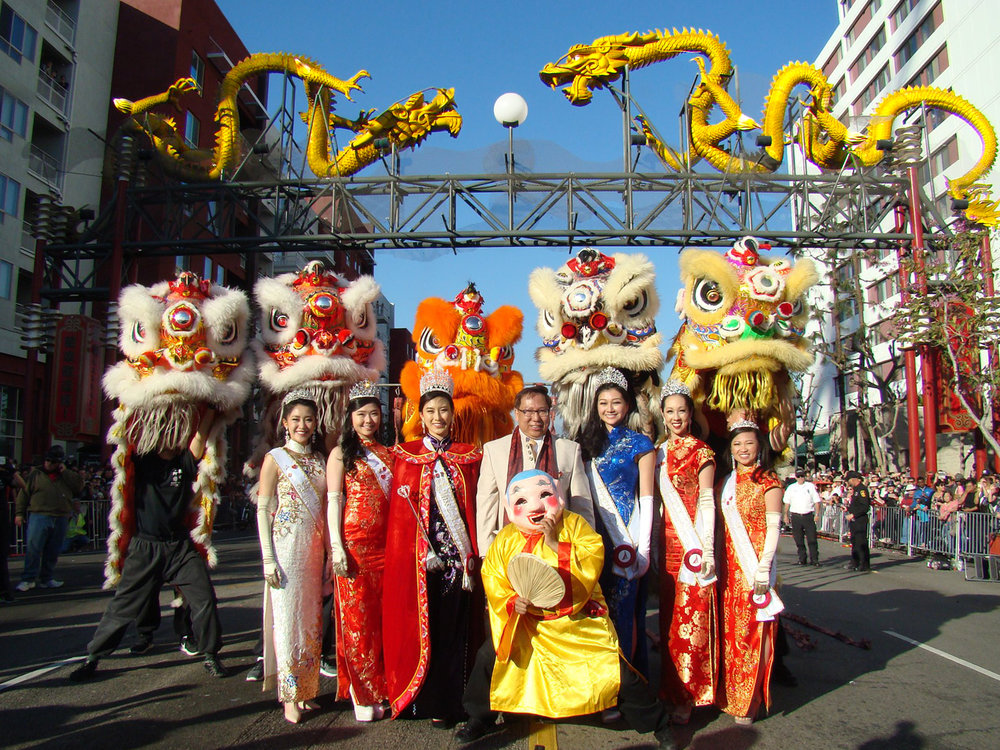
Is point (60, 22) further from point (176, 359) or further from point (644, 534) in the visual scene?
point (644, 534)

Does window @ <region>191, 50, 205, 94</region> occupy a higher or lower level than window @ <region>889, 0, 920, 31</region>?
lower

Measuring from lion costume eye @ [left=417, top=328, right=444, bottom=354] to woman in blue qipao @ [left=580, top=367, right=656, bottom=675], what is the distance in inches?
79.7

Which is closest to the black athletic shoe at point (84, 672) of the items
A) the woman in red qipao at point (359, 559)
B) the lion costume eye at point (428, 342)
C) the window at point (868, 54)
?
the woman in red qipao at point (359, 559)

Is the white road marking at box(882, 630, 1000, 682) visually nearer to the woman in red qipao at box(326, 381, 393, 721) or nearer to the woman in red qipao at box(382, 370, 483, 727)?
the woman in red qipao at box(382, 370, 483, 727)

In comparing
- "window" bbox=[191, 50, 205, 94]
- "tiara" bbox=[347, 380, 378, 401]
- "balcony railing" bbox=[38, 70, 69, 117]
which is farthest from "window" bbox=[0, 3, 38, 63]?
"tiara" bbox=[347, 380, 378, 401]

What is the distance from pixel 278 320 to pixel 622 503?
3.01 metres

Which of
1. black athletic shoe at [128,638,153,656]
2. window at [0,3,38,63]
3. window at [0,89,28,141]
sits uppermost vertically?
window at [0,3,38,63]

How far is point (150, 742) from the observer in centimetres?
349

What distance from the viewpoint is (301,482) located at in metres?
4.08

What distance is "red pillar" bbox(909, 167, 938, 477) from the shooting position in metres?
13.8

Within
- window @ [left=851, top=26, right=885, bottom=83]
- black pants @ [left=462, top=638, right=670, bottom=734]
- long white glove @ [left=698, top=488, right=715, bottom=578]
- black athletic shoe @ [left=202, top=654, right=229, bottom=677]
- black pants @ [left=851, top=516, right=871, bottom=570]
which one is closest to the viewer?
black pants @ [left=462, top=638, right=670, bottom=734]

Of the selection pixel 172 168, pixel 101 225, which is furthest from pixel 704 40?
pixel 101 225

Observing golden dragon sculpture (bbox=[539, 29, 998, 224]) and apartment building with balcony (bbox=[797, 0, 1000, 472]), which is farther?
apartment building with balcony (bbox=[797, 0, 1000, 472])

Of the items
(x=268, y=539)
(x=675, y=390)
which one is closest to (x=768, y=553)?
(x=675, y=390)
